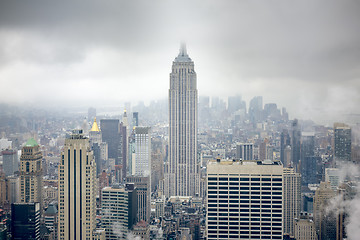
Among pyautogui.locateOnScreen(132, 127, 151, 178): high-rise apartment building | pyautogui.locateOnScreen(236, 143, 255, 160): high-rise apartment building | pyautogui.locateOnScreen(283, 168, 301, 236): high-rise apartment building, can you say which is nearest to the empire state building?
pyautogui.locateOnScreen(132, 127, 151, 178): high-rise apartment building

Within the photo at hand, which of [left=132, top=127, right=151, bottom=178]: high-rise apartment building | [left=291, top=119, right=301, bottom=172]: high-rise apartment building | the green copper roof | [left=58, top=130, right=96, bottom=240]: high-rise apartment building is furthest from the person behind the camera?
[left=132, top=127, right=151, bottom=178]: high-rise apartment building

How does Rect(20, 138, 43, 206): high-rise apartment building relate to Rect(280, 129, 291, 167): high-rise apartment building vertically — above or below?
below

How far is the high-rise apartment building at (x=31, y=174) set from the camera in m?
8.77

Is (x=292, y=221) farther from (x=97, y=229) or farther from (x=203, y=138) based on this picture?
(x=203, y=138)

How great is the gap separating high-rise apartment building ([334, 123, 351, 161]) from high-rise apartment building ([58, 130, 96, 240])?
13.9 ft

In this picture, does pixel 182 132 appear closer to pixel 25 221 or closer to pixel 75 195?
pixel 25 221

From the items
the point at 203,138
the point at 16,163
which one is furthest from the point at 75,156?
the point at 203,138

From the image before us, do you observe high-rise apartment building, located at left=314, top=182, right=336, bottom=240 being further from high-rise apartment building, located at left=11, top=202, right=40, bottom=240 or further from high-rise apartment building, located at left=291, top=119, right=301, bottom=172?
high-rise apartment building, located at left=11, top=202, right=40, bottom=240

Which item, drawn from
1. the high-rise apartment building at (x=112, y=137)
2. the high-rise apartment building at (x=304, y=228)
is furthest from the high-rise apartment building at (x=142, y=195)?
A: the high-rise apartment building at (x=304, y=228)

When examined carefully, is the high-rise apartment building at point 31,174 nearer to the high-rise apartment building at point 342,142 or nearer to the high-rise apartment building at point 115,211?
the high-rise apartment building at point 115,211

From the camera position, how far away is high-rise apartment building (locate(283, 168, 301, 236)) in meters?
8.84

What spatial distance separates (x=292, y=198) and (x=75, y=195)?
453cm

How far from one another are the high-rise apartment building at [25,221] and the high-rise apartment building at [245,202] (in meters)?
3.10

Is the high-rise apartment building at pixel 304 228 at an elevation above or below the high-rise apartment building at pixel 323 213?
below
